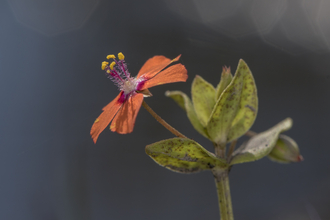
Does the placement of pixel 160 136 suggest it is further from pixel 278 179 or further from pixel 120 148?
pixel 278 179

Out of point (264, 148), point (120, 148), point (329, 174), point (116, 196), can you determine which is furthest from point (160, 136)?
point (264, 148)

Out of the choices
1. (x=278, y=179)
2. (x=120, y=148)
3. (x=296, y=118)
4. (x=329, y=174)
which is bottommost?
(x=329, y=174)

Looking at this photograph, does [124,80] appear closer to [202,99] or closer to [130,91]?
[130,91]

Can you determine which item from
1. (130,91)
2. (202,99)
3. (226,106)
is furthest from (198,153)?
(130,91)

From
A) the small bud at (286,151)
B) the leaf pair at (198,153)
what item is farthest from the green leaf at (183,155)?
the small bud at (286,151)

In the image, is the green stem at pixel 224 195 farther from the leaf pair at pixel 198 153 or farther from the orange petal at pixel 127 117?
the orange petal at pixel 127 117
